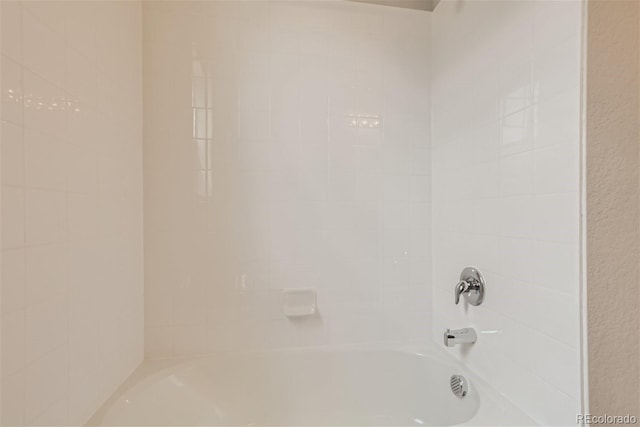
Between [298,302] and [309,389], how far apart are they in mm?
391

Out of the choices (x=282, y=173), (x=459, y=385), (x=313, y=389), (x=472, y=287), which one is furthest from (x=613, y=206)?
(x=313, y=389)

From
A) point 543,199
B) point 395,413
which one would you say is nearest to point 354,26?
point 543,199

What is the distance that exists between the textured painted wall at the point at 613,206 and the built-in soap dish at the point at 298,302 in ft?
3.09

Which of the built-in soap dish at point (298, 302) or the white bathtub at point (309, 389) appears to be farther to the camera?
the built-in soap dish at point (298, 302)

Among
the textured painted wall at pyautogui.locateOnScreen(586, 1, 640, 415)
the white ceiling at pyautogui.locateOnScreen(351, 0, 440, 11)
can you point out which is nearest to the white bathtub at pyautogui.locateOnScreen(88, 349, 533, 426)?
the textured painted wall at pyautogui.locateOnScreen(586, 1, 640, 415)

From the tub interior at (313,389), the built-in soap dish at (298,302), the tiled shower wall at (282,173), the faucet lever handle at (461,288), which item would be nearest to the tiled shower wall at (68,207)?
the tiled shower wall at (282,173)

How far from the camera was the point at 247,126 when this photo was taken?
1.33 meters

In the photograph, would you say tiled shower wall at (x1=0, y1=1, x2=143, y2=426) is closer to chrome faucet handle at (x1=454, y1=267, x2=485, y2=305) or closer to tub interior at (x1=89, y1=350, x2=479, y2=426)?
tub interior at (x1=89, y1=350, x2=479, y2=426)

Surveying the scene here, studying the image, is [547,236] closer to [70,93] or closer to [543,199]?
[543,199]

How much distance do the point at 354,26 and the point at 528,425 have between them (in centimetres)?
165

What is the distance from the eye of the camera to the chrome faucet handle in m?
1.12

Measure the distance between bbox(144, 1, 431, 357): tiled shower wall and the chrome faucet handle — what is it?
Result: 296 mm

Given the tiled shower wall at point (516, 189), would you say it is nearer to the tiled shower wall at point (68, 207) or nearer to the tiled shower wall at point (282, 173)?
the tiled shower wall at point (282, 173)

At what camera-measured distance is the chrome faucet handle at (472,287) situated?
3.68 ft
